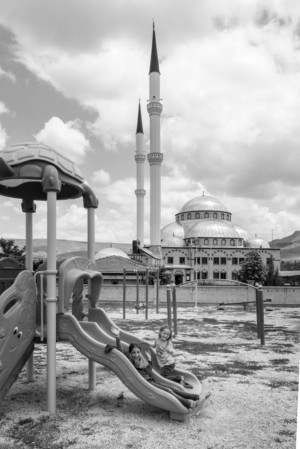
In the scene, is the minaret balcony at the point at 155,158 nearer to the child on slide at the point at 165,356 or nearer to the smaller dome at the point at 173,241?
the smaller dome at the point at 173,241

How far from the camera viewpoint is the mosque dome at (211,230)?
234ft

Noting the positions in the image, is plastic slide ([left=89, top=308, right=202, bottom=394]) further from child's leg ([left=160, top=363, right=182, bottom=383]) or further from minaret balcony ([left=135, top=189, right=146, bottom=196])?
minaret balcony ([left=135, top=189, right=146, bottom=196])

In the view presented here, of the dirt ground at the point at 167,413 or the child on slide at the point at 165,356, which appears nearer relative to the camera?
the dirt ground at the point at 167,413

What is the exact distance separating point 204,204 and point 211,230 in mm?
10982

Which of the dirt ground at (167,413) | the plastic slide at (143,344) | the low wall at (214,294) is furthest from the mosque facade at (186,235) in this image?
the plastic slide at (143,344)

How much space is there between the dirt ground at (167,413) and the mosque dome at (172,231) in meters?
66.6

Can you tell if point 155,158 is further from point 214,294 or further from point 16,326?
point 16,326

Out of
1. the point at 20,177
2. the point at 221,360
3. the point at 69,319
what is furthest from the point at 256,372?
the point at 20,177

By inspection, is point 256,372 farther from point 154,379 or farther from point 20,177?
point 20,177

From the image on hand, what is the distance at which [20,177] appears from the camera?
7.32 meters

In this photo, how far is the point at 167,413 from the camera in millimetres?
6973

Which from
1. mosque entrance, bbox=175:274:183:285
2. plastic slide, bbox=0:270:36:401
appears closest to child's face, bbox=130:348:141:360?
plastic slide, bbox=0:270:36:401

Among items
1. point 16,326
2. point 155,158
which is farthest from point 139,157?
point 16,326

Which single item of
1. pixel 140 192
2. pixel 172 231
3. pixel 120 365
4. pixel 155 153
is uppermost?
pixel 155 153
